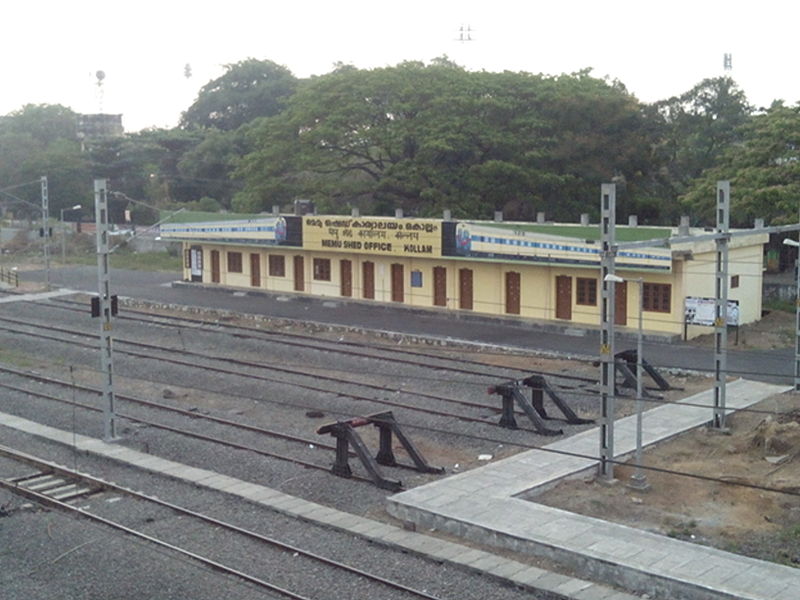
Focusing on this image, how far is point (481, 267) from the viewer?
121ft

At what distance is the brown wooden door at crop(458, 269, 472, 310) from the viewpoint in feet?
124

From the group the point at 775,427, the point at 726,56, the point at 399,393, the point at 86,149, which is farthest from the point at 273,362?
the point at 86,149

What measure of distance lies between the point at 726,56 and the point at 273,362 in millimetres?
66815

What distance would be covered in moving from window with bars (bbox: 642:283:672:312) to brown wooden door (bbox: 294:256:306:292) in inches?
657

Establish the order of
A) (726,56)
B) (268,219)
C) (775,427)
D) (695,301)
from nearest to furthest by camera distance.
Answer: (775,427)
(695,301)
(268,219)
(726,56)

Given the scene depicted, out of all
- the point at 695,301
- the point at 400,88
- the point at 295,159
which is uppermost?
the point at 400,88

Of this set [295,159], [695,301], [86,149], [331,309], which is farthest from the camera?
[86,149]

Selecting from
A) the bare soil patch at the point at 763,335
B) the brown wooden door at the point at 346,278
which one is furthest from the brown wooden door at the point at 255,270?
the bare soil patch at the point at 763,335

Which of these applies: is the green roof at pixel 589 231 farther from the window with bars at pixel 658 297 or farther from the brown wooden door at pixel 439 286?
the brown wooden door at pixel 439 286

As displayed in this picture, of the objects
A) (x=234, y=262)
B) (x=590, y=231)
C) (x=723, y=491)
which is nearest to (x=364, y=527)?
(x=723, y=491)

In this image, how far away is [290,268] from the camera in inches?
1745

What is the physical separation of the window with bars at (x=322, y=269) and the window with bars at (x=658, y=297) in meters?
15.0

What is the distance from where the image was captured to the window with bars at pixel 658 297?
31891 millimetres

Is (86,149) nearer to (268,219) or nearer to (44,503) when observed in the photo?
(268,219)
